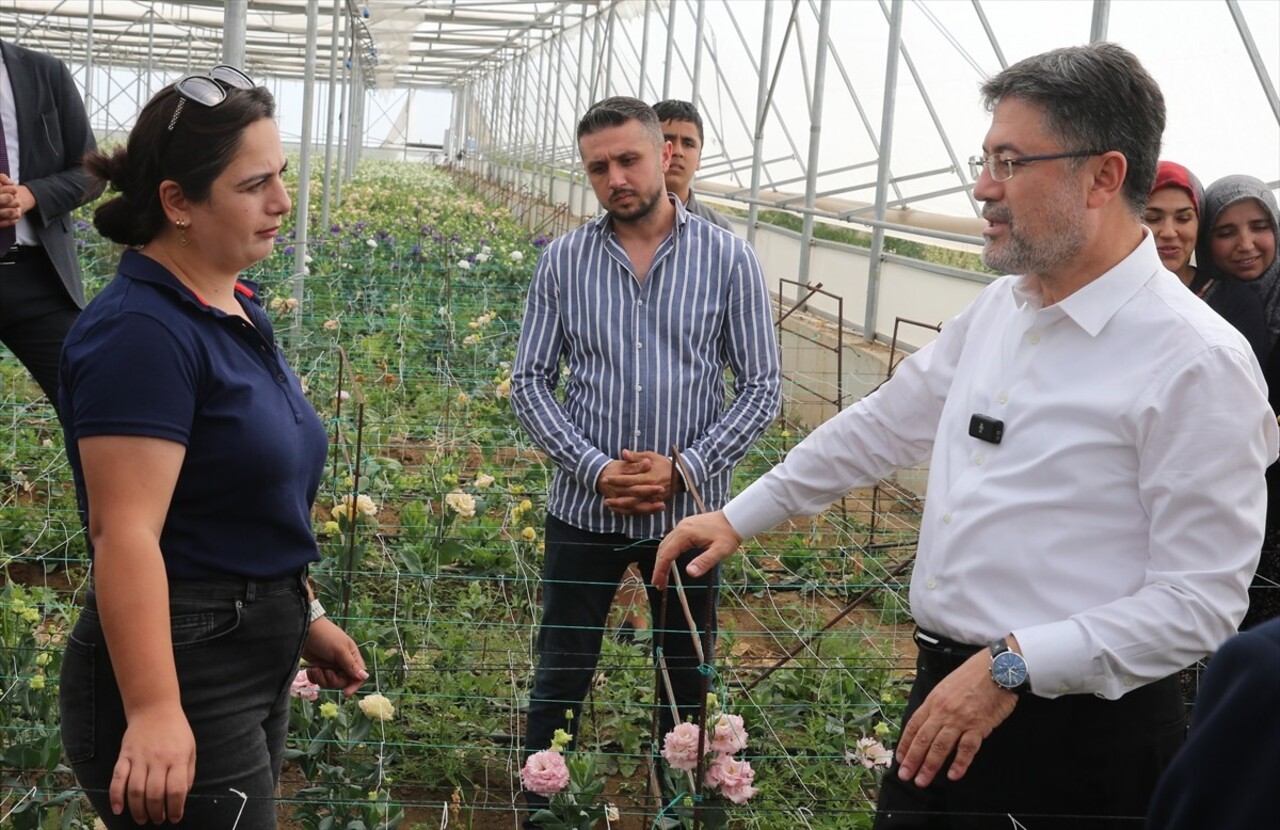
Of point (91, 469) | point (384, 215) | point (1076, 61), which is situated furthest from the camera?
point (384, 215)

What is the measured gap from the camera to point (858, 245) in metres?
8.56

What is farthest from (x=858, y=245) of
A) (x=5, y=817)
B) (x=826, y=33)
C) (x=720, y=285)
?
(x=5, y=817)

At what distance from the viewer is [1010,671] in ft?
5.42

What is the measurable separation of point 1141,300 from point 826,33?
23.4 ft

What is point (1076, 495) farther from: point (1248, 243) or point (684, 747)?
point (1248, 243)

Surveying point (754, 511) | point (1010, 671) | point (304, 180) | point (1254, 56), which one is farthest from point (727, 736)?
point (304, 180)

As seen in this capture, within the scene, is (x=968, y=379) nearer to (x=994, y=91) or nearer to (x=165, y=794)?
(x=994, y=91)

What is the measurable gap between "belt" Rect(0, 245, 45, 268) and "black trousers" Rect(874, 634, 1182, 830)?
2528 millimetres

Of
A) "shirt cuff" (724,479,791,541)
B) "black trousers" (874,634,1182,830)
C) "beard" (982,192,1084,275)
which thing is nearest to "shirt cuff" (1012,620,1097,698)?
"black trousers" (874,634,1182,830)

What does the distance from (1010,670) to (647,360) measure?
1406mm

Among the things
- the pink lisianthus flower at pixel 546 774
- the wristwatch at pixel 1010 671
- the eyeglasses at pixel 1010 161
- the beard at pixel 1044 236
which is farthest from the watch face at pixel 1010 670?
the pink lisianthus flower at pixel 546 774

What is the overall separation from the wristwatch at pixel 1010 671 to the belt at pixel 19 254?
2.65 meters

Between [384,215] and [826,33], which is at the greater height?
[826,33]

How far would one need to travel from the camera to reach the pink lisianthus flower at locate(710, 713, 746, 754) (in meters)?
2.38
